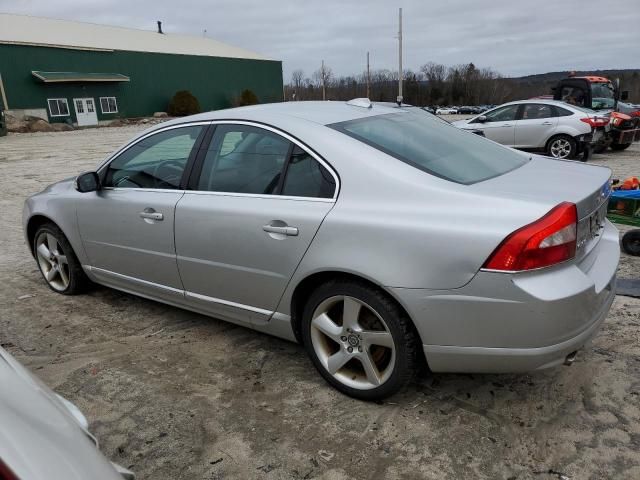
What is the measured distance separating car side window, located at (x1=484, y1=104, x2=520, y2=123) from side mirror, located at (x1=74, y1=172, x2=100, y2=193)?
11278mm

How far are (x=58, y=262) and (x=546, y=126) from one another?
11238mm

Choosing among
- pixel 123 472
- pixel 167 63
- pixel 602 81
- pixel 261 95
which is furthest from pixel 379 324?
pixel 261 95

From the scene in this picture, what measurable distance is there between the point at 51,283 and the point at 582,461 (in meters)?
4.37

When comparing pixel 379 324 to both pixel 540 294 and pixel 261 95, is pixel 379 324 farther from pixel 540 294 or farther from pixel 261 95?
pixel 261 95

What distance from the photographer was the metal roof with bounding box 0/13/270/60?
124ft

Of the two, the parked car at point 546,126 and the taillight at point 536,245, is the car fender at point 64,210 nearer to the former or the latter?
the taillight at point 536,245

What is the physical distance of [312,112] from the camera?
3.27 m

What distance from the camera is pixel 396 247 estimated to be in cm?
247

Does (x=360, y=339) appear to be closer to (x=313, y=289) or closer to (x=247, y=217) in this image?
(x=313, y=289)

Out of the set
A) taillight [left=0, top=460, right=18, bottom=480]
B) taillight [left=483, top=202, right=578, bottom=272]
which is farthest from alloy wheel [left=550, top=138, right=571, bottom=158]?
taillight [left=0, top=460, right=18, bottom=480]

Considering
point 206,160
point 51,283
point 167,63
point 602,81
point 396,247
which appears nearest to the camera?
point 396,247

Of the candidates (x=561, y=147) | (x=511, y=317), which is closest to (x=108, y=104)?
(x=561, y=147)

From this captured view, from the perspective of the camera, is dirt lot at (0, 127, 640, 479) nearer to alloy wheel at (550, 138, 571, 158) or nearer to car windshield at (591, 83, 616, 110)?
alloy wheel at (550, 138, 571, 158)

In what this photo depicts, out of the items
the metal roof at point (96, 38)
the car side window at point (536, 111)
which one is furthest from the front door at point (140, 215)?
the metal roof at point (96, 38)
